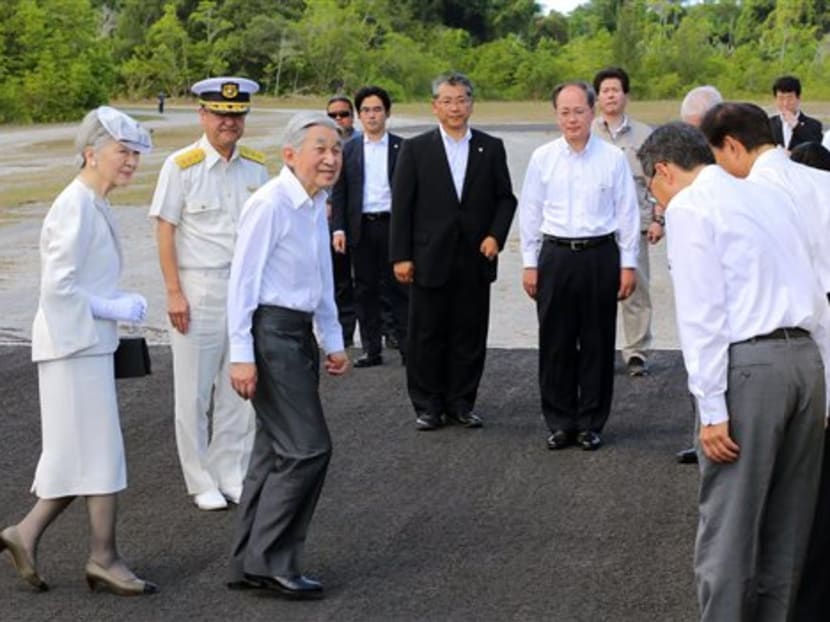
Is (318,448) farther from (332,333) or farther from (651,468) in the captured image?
(651,468)

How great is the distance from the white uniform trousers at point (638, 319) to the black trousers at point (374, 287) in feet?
5.24

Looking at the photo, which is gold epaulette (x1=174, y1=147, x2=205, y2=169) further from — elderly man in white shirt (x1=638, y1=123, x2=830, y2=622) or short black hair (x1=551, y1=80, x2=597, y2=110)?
elderly man in white shirt (x1=638, y1=123, x2=830, y2=622)

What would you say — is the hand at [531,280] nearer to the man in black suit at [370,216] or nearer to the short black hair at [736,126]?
the man in black suit at [370,216]

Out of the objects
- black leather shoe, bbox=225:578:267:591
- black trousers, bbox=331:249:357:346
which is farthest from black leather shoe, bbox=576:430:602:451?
black trousers, bbox=331:249:357:346

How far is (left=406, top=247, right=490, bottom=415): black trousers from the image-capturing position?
10391 millimetres

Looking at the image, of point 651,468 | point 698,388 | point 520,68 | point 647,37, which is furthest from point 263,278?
point 647,37

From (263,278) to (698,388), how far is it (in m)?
2.07

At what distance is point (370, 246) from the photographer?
1272 cm

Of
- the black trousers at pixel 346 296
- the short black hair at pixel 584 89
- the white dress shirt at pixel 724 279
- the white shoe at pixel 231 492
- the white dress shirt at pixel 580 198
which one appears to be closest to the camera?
the white dress shirt at pixel 724 279

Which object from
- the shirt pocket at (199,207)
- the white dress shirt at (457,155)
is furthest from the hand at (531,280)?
the shirt pocket at (199,207)

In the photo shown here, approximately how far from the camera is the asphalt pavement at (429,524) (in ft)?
22.6

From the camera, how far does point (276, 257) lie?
275 inches

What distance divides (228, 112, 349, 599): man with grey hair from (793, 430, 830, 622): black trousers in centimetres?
192

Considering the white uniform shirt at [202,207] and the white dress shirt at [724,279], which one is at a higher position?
the white dress shirt at [724,279]
